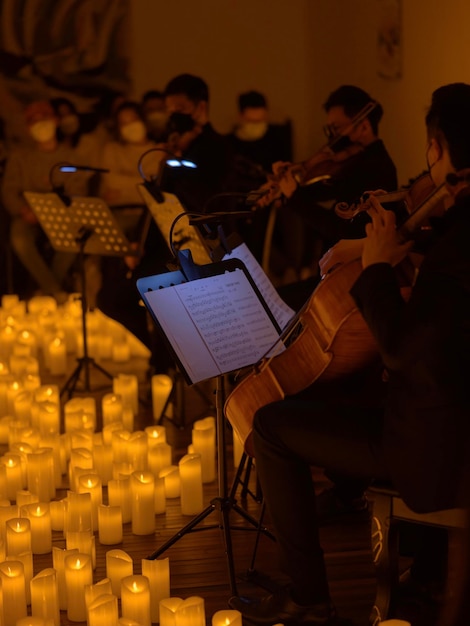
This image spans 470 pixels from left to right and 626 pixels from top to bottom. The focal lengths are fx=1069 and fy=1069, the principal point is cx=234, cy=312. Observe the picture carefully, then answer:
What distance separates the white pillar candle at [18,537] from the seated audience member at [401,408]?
0.83 meters

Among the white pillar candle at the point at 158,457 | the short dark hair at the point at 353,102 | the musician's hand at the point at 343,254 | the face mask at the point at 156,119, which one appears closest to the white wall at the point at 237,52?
the face mask at the point at 156,119

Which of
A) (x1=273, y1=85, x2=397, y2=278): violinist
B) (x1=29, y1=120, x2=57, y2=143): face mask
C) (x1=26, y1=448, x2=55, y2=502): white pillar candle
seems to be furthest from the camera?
(x1=29, y1=120, x2=57, y2=143): face mask

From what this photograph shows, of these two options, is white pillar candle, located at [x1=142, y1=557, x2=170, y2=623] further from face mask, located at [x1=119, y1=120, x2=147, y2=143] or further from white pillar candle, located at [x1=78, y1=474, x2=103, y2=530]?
face mask, located at [x1=119, y1=120, x2=147, y2=143]

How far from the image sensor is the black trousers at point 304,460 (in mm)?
2473

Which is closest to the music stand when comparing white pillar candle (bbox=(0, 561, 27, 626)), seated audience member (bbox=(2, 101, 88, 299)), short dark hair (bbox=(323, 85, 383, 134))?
short dark hair (bbox=(323, 85, 383, 134))

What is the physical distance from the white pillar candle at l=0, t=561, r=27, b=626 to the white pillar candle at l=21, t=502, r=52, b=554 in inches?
17.4

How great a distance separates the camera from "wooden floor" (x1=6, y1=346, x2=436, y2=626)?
9.53 feet

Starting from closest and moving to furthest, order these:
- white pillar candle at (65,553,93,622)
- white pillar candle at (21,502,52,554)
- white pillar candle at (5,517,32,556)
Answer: white pillar candle at (65,553,93,622), white pillar candle at (5,517,32,556), white pillar candle at (21,502,52,554)

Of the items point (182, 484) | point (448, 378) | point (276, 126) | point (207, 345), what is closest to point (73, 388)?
point (182, 484)

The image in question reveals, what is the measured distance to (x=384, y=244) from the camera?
233 centimetres

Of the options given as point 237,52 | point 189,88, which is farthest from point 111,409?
point 237,52

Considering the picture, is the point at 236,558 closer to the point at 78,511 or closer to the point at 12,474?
the point at 78,511

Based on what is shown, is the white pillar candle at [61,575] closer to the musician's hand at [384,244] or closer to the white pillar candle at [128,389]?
the musician's hand at [384,244]

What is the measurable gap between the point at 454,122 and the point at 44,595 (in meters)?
1.52
